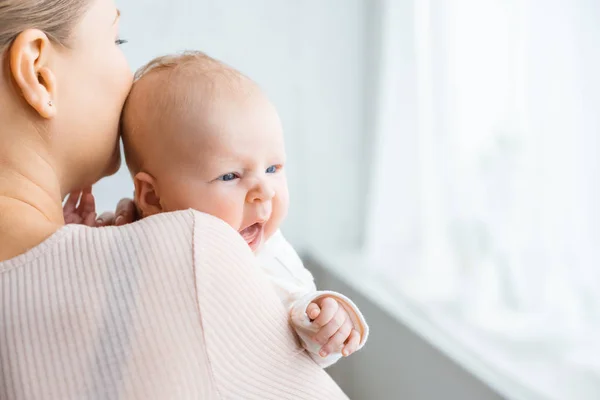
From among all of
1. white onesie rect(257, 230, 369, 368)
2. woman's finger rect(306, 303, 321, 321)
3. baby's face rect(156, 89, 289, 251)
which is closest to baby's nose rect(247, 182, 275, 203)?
baby's face rect(156, 89, 289, 251)

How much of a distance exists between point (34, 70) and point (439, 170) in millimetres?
1332

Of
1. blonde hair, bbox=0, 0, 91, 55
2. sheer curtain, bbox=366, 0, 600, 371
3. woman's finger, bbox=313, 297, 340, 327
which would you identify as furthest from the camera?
sheer curtain, bbox=366, 0, 600, 371

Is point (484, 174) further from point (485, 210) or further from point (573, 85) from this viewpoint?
point (573, 85)

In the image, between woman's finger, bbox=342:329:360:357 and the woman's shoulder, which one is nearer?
the woman's shoulder

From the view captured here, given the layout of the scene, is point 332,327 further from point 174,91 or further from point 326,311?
point 174,91

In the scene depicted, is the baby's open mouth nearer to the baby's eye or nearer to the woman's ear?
the baby's eye

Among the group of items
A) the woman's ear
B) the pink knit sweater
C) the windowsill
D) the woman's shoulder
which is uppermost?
the woman's ear

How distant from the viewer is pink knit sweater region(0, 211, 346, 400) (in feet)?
2.29

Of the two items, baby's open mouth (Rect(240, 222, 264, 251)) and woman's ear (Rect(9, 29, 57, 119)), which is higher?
woman's ear (Rect(9, 29, 57, 119))

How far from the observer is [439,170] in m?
1.97

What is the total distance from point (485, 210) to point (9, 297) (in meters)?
1.26

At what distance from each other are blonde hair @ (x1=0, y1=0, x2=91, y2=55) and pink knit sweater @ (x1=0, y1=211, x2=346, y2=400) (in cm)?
25

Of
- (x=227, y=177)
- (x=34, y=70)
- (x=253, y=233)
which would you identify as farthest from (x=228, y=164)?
(x=34, y=70)

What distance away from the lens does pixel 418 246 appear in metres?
2.23
